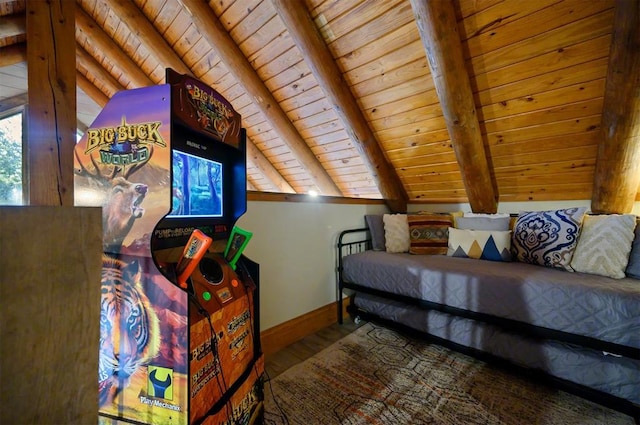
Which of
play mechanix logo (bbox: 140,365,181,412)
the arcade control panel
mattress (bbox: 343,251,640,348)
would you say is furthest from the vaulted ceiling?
play mechanix logo (bbox: 140,365,181,412)

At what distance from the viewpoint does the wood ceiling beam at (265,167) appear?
3631 mm

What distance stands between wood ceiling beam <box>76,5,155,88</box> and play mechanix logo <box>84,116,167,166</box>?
9.06 ft

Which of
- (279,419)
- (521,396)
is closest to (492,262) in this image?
(521,396)

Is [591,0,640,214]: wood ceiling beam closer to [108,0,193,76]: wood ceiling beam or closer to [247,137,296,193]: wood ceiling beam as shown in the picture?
[108,0,193,76]: wood ceiling beam

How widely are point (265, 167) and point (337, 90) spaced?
187cm

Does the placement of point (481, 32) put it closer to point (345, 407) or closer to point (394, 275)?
point (394, 275)

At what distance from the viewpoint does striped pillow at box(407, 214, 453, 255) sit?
7.86ft

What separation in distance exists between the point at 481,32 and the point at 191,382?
7.77 ft

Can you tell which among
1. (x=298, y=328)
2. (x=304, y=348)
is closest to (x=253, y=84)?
(x=298, y=328)

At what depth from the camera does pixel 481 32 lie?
65.4 inches

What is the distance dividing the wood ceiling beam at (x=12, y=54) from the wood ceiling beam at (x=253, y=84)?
3.72 ft

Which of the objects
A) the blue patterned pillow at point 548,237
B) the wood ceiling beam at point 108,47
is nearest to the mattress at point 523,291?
the blue patterned pillow at point 548,237

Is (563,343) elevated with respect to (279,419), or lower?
elevated

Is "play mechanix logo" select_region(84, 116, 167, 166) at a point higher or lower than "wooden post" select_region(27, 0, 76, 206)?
lower
